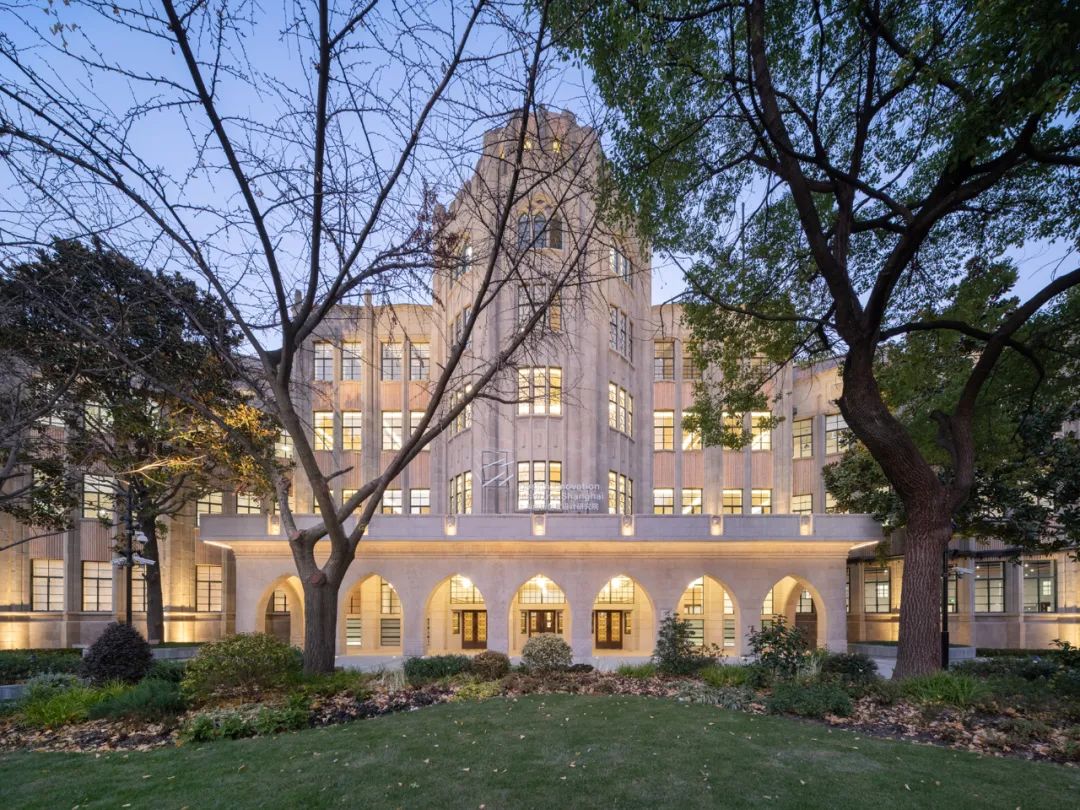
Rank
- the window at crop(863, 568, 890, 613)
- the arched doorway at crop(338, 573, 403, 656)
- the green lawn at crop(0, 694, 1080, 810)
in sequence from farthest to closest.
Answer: the window at crop(863, 568, 890, 613) → the arched doorway at crop(338, 573, 403, 656) → the green lawn at crop(0, 694, 1080, 810)

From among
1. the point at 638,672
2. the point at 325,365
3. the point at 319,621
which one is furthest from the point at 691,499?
the point at 319,621

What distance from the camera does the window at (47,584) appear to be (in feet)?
89.0

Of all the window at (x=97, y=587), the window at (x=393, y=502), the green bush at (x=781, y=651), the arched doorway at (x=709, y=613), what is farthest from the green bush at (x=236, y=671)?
the window at (x=97, y=587)

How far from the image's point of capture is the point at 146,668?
12.7 metres

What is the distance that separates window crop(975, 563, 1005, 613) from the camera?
2916cm

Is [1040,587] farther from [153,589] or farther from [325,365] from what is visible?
[153,589]

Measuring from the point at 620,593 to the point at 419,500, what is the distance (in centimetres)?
1067

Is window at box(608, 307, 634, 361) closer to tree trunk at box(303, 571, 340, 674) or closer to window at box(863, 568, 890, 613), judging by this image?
window at box(863, 568, 890, 613)

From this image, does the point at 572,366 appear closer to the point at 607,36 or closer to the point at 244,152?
the point at 607,36

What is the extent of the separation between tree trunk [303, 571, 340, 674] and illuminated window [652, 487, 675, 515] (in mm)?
22114

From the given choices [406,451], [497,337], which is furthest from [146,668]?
[497,337]

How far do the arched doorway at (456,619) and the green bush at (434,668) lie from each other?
503 inches

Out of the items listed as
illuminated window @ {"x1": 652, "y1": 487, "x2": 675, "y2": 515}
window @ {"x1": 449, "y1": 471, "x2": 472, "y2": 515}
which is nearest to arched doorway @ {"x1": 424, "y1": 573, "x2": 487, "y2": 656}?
window @ {"x1": 449, "y1": 471, "x2": 472, "y2": 515}

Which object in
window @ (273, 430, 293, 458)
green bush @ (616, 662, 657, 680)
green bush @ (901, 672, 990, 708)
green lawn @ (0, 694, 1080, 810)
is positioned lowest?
green bush @ (616, 662, 657, 680)
